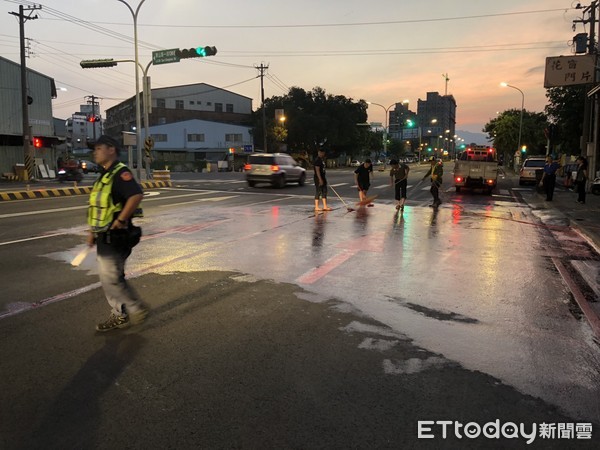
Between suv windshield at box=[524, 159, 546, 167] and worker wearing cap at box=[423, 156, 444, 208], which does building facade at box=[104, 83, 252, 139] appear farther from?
worker wearing cap at box=[423, 156, 444, 208]

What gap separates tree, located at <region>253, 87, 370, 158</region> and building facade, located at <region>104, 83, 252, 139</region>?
7.90 meters

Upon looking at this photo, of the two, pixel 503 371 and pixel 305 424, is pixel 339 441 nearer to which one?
pixel 305 424

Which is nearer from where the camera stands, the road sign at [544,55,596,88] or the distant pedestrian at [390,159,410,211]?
the distant pedestrian at [390,159,410,211]

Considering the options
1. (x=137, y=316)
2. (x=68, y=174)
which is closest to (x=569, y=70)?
(x=137, y=316)

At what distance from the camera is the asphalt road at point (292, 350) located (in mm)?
2961

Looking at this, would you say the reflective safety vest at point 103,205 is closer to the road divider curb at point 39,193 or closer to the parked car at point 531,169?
the road divider curb at point 39,193

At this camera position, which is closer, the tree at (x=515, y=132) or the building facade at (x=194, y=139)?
the tree at (x=515, y=132)

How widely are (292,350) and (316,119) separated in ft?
242

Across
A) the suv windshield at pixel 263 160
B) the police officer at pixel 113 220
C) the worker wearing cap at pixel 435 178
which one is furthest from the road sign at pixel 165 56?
the police officer at pixel 113 220

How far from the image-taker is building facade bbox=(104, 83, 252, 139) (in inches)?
3172

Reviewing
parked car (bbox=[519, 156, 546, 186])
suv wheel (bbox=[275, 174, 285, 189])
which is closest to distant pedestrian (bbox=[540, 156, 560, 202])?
suv wheel (bbox=[275, 174, 285, 189])

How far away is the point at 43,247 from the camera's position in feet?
27.8

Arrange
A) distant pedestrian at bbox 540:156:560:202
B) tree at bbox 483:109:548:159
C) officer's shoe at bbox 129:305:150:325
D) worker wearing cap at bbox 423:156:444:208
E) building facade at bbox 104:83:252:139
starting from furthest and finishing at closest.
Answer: building facade at bbox 104:83:252:139
tree at bbox 483:109:548:159
distant pedestrian at bbox 540:156:560:202
worker wearing cap at bbox 423:156:444:208
officer's shoe at bbox 129:305:150:325

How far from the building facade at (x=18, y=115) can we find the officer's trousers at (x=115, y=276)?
35548 millimetres
